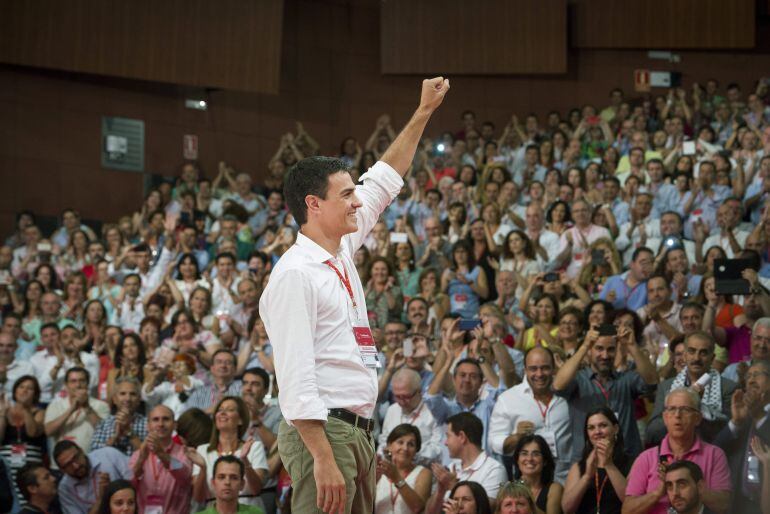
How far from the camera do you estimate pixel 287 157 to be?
1116 centimetres

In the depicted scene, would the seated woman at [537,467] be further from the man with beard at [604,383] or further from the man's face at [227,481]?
the man's face at [227,481]

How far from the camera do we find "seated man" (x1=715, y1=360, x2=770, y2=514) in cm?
399

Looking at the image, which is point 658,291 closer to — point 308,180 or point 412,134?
point 412,134

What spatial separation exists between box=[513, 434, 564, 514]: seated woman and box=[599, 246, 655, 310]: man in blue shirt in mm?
1891

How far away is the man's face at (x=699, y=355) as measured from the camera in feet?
15.2

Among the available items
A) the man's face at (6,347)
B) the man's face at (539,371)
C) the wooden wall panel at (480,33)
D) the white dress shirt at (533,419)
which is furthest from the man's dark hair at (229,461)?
the wooden wall panel at (480,33)

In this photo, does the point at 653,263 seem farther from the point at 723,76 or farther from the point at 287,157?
the point at 723,76

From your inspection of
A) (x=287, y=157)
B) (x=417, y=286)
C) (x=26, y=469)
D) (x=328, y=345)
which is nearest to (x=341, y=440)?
Answer: (x=328, y=345)

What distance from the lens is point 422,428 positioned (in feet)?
17.2

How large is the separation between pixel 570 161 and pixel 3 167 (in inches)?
218

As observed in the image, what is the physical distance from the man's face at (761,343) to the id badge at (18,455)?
12.5 feet

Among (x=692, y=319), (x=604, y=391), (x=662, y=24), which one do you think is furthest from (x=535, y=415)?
(x=662, y=24)

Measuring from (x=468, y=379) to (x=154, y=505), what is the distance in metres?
1.66

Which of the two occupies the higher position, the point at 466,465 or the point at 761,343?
the point at 761,343
